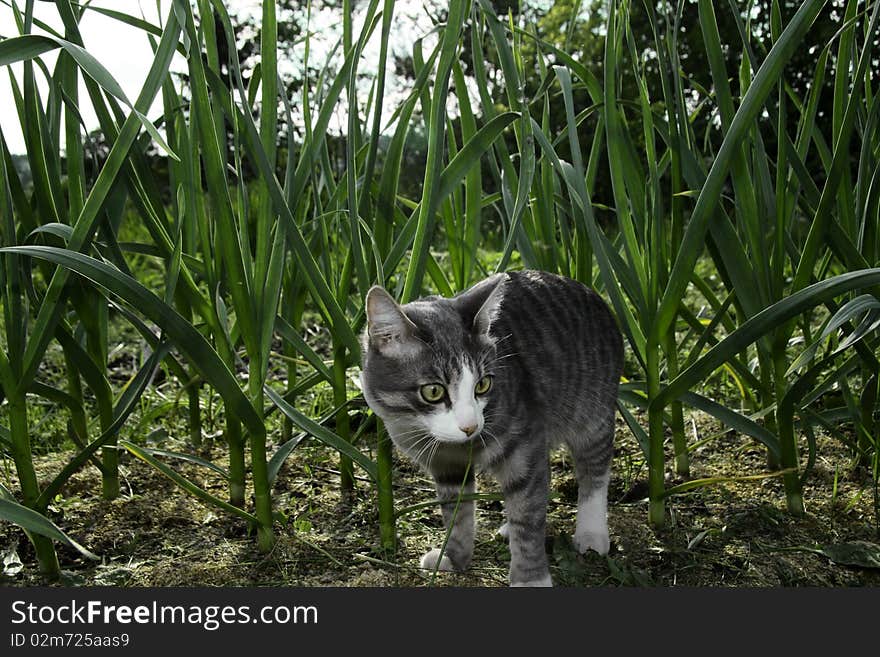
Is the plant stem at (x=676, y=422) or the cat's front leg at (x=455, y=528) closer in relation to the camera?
the cat's front leg at (x=455, y=528)

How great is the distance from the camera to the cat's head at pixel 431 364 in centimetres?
113

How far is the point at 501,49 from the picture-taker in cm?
137

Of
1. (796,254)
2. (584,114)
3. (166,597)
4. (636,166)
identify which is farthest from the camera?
(796,254)

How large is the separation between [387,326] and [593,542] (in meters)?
0.57

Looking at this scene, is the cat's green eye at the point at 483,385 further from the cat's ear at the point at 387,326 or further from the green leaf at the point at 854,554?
the green leaf at the point at 854,554

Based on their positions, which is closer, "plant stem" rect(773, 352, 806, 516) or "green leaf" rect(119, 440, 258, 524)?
"green leaf" rect(119, 440, 258, 524)

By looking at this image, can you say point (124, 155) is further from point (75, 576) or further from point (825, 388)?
point (825, 388)

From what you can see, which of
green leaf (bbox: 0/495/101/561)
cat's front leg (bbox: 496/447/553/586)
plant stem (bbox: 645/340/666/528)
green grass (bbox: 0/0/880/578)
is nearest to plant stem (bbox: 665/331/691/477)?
green grass (bbox: 0/0/880/578)

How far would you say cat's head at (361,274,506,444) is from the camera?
3.70ft

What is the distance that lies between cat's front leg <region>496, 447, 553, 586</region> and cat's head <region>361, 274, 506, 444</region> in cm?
14

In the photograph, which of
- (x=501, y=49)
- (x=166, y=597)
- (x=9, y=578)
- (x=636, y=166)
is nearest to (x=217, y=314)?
(x=166, y=597)

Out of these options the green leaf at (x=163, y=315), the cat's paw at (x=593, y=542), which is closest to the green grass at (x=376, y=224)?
the green leaf at (x=163, y=315)

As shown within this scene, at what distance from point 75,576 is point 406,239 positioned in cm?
79

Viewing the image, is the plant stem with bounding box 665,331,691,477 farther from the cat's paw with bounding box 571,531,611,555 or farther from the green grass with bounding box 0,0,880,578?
the cat's paw with bounding box 571,531,611,555
